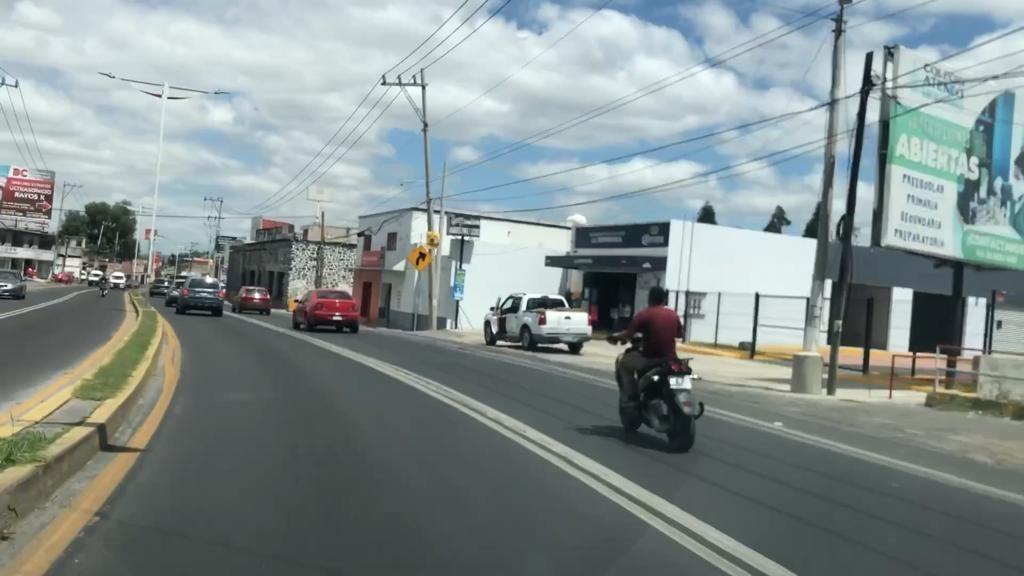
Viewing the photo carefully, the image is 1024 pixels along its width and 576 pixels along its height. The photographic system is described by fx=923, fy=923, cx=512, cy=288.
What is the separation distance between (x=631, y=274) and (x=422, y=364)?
65.0 feet

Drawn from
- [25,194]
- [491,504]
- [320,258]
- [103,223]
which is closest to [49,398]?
[491,504]

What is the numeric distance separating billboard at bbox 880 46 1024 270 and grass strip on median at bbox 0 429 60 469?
58.6 ft

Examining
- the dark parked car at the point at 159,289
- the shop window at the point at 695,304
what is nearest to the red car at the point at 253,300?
the dark parked car at the point at 159,289

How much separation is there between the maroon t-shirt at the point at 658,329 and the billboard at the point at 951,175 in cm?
1222

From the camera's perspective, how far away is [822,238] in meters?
19.9

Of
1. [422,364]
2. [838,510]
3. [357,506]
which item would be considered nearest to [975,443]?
[838,510]

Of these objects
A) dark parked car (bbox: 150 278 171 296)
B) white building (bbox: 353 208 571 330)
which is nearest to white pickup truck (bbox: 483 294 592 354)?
white building (bbox: 353 208 571 330)

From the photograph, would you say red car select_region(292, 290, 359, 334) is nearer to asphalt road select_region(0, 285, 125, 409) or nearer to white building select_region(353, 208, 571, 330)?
asphalt road select_region(0, 285, 125, 409)

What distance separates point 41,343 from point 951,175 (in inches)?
822

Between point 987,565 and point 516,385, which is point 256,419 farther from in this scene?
point 987,565

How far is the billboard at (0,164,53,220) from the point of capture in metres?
79.1

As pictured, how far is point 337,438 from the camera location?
32.0 feet

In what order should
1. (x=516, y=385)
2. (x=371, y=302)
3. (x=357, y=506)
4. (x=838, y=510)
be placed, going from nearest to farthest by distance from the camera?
(x=357, y=506) → (x=838, y=510) → (x=516, y=385) → (x=371, y=302)

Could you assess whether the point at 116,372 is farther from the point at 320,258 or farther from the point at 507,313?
the point at 320,258
